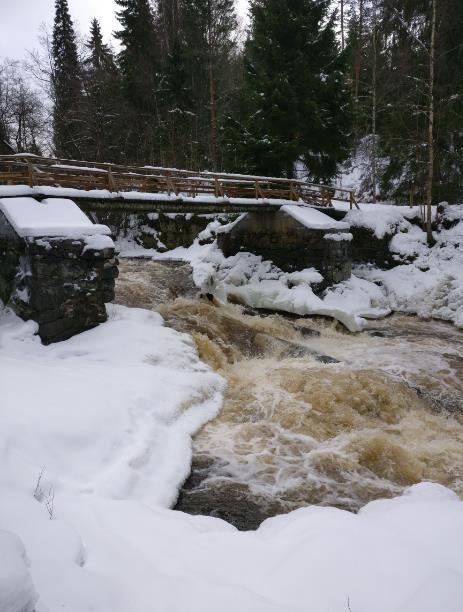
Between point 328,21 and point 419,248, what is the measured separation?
10.9 metres

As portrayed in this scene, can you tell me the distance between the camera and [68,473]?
4.84 metres

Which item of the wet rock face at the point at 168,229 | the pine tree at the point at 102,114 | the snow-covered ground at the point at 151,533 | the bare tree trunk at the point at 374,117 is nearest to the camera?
the snow-covered ground at the point at 151,533

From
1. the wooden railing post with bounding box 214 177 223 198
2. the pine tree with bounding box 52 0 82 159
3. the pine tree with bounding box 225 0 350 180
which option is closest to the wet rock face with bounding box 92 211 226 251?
the pine tree with bounding box 225 0 350 180

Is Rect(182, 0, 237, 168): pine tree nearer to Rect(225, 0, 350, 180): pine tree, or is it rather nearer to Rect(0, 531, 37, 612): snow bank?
Rect(225, 0, 350, 180): pine tree

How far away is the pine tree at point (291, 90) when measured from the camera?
17281 mm

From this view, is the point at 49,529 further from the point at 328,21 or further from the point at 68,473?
the point at 328,21

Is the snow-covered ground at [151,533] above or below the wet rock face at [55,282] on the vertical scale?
below

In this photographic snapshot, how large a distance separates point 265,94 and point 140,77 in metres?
13.1

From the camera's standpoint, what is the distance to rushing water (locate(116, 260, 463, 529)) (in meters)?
5.29

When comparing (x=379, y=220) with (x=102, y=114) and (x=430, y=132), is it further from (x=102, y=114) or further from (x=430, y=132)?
(x=102, y=114)

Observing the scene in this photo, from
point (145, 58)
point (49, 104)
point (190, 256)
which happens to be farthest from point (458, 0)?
point (49, 104)

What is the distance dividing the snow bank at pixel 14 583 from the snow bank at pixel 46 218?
7.69m

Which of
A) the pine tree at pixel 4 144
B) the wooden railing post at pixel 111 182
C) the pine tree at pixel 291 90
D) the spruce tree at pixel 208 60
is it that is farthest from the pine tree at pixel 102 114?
the wooden railing post at pixel 111 182

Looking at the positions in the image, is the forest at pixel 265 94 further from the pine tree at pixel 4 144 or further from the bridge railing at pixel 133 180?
the bridge railing at pixel 133 180
